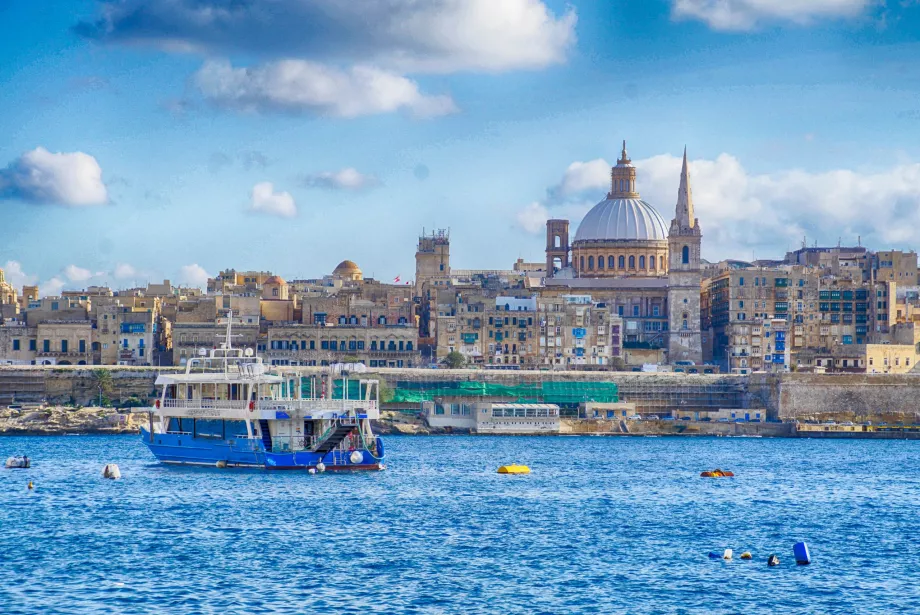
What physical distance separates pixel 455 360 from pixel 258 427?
199 feet

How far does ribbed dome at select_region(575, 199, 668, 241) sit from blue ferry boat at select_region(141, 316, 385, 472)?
87.1 meters

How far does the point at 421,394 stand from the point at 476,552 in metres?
65.7

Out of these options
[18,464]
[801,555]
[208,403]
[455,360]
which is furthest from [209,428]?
[455,360]

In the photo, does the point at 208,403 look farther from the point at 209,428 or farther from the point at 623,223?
the point at 623,223

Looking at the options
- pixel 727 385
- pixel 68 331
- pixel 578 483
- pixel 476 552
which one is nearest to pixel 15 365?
pixel 68 331

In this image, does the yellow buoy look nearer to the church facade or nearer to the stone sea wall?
the stone sea wall

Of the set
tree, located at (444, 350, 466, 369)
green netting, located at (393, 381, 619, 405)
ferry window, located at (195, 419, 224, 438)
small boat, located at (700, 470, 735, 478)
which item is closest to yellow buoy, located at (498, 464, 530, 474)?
small boat, located at (700, 470, 735, 478)

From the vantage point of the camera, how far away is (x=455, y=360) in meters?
123

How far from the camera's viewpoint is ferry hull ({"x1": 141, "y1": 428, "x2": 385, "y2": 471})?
6231 cm

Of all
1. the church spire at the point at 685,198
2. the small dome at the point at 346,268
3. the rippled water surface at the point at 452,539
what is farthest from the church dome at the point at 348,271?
the rippled water surface at the point at 452,539

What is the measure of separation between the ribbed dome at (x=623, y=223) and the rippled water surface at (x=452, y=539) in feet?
264

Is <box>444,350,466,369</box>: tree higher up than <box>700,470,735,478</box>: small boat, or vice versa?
<box>444,350,466,369</box>: tree

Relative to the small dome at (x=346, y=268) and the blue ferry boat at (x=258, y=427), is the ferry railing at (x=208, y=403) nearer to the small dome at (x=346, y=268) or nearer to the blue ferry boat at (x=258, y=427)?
the blue ferry boat at (x=258, y=427)

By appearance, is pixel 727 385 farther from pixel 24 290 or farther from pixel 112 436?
pixel 24 290
